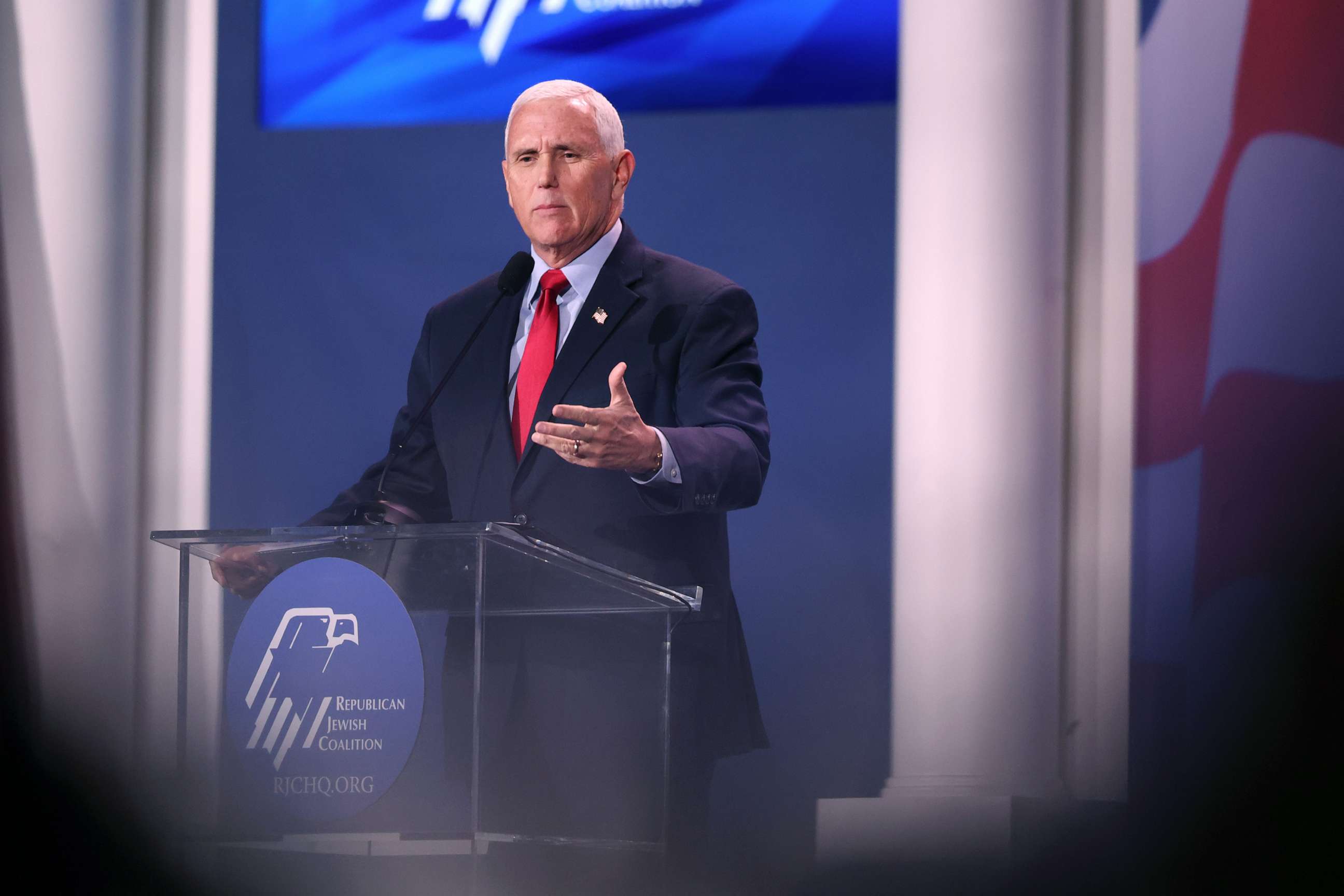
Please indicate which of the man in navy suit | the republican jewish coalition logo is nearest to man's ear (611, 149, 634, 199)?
the man in navy suit

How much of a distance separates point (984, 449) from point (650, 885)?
68.4 inches

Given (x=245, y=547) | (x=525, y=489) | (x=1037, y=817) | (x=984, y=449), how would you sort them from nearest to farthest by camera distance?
1. (x=245, y=547)
2. (x=525, y=489)
3. (x=1037, y=817)
4. (x=984, y=449)

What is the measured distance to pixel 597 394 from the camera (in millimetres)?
2389

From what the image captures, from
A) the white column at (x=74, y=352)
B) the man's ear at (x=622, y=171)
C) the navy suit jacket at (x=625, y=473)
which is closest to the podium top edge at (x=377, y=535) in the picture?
the navy suit jacket at (x=625, y=473)

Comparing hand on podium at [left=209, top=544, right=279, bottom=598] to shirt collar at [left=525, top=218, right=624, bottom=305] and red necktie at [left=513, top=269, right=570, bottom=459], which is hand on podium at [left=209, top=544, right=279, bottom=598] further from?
shirt collar at [left=525, top=218, right=624, bottom=305]

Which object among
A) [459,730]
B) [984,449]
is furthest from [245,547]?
[984,449]

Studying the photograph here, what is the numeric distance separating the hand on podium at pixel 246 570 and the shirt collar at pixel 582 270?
940 millimetres

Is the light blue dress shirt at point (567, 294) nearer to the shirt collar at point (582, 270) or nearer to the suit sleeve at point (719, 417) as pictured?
the shirt collar at point (582, 270)

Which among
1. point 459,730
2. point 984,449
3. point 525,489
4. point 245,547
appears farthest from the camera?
point 984,449

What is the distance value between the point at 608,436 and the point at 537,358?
717 mm

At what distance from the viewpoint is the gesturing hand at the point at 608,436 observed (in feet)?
5.49

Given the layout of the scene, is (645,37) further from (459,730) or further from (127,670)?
(459,730)

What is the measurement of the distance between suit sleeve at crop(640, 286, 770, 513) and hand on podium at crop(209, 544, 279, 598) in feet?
1.83

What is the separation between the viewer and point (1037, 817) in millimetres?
3027
